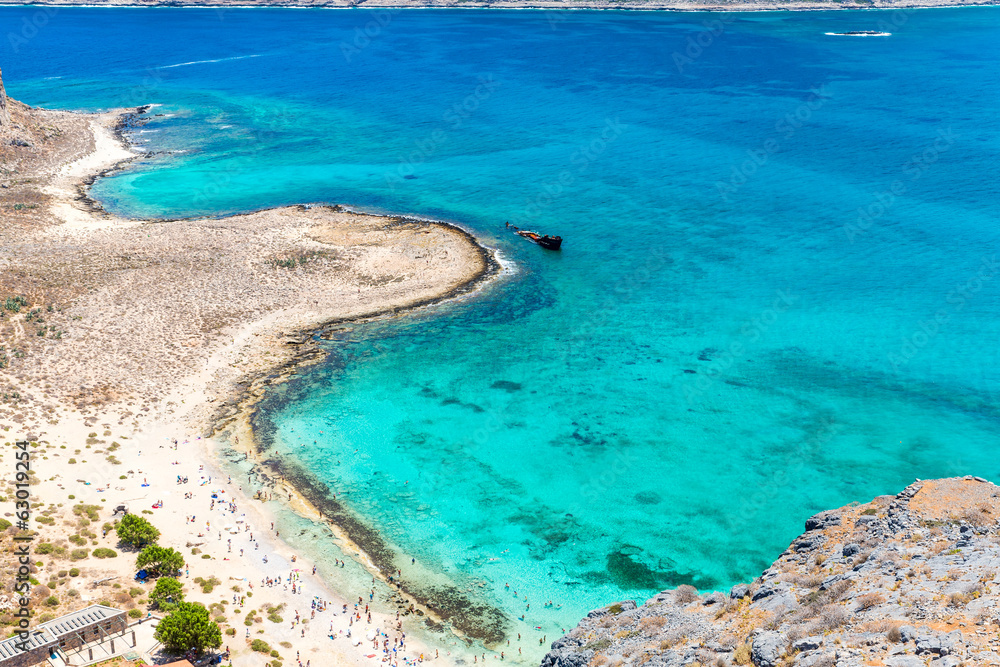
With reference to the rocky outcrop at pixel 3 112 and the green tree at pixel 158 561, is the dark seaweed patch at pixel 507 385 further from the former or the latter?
the rocky outcrop at pixel 3 112

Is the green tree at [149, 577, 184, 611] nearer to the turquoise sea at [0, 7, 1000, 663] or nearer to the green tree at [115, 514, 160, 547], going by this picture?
the green tree at [115, 514, 160, 547]

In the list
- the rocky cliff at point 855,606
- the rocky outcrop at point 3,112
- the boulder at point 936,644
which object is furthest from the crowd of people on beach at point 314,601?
the rocky outcrop at point 3,112

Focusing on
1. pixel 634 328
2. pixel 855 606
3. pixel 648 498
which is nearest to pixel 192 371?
pixel 648 498

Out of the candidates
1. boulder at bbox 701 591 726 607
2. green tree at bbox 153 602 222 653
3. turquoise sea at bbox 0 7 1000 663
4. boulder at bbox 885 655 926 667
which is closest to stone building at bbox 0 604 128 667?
green tree at bbox 153 602 222 653

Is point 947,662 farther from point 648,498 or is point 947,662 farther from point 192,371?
point 192,371

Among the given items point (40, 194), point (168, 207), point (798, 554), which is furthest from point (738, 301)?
point (40, 194)

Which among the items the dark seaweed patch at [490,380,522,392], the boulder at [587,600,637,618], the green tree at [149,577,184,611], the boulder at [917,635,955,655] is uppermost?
the boulder at [917,635,955,655]
